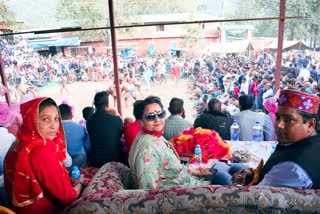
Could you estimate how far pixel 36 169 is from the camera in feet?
4.64

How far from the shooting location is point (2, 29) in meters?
5.44

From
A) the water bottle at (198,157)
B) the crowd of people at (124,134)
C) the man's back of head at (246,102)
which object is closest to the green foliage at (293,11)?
the crowd of people at (124,134)

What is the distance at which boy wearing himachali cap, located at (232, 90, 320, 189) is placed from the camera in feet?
4.42

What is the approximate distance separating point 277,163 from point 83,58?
582cm

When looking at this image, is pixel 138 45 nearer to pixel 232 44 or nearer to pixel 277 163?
pixel 232 44

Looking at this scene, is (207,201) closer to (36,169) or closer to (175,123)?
(36,169)

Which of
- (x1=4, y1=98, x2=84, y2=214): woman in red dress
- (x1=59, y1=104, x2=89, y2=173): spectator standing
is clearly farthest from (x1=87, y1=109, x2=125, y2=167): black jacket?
(x1=4, y1=98, x2=84, y2=214): woman in red dress

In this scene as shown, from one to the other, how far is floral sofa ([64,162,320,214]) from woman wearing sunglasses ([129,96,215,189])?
288 mm

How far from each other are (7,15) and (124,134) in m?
4.45

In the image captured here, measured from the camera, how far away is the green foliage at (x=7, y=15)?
17.2 feet

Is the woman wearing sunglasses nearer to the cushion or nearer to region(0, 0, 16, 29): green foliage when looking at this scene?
the cushion

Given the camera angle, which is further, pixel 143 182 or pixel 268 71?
pixel 268 71

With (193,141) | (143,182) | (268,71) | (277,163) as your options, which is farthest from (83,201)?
(268,71)

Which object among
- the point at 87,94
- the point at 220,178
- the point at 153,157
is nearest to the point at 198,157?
the point at 220,178
